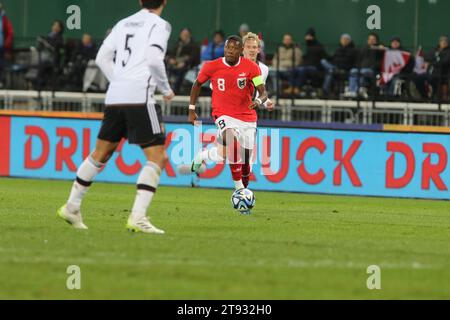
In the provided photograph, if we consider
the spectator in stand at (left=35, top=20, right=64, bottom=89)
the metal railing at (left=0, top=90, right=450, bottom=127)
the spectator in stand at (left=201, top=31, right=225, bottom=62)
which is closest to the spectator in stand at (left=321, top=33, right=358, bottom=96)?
the metal railing at (left=0, top=90, right=450, bottom=127)

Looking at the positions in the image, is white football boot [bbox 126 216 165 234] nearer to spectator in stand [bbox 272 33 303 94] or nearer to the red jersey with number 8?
the red jersey with number 8

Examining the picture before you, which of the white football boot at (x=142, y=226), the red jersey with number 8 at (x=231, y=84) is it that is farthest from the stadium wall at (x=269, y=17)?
the white football boot at (x=142, y=226)

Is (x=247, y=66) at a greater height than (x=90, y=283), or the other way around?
(x=247, y=66)

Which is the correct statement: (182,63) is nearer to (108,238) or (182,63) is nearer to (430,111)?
(430,111)

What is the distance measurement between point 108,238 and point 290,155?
1180 centimetres

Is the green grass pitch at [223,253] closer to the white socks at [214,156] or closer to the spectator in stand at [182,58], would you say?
the white socks at [214,156]

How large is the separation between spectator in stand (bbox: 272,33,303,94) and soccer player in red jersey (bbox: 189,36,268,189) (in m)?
7.50

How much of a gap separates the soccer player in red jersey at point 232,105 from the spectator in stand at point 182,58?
7.94m

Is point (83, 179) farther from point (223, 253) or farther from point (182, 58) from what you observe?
point (182, 58)

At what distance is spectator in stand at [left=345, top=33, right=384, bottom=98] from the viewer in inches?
1007

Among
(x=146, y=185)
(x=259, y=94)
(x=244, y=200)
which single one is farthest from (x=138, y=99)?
(x=259, y=94)

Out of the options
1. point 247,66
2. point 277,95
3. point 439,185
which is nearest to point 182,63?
point 277,95

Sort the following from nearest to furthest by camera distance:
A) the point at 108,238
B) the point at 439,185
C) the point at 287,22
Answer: the point at 108,238, the point at 439,185, the point at 287,22

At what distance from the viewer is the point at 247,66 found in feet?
61.0
